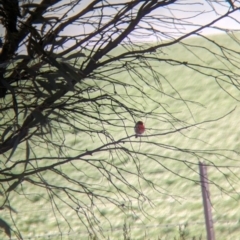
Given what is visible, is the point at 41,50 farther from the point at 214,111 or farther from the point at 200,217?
the point at 214,111

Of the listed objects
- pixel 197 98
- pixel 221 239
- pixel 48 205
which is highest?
pixel 197 98

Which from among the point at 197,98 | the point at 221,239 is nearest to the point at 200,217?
the point at 221,239

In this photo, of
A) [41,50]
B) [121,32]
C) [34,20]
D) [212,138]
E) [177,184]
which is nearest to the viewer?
[41,50]

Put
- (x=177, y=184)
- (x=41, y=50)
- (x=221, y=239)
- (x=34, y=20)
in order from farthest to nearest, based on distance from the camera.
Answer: (x=177, y=184), (x=221, y=239), (x=34, y=20), (x=41, y=50)

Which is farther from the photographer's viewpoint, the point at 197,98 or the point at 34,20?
the point at 197,98

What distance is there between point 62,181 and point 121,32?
4600mm

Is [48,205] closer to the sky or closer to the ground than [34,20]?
closer to the sky

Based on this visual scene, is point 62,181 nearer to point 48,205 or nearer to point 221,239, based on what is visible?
point 48,205

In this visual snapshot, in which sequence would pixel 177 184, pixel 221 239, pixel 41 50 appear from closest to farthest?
pixel 41 50 → pixel 221 239 → pixel 177 184

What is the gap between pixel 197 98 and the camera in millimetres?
7656

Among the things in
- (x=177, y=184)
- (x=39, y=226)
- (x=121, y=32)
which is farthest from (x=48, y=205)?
(x=121, y=32)

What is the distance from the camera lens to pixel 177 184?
6816mm

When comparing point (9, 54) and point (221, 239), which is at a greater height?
point (221, 239)

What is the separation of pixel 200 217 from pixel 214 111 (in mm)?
1534
